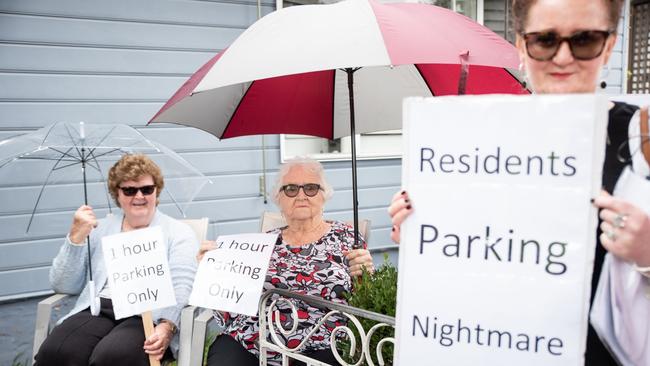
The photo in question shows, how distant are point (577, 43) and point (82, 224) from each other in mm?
2373

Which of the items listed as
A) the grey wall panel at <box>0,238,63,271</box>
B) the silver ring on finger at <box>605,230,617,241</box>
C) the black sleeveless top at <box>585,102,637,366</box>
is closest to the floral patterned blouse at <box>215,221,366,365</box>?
the black sleeveless top at <box>585,102,637,366</box>

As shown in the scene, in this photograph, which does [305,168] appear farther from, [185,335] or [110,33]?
[110,33]

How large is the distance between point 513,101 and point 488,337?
531 millimetres

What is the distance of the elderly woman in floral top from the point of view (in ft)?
7.59

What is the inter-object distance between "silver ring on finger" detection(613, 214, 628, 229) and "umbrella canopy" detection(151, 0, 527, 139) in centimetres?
48

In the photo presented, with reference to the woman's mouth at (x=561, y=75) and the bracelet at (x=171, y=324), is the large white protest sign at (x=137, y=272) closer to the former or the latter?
the bracelet at (x=171, y=324)

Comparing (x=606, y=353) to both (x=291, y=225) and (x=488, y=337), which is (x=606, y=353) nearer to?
(x=488, y=337)

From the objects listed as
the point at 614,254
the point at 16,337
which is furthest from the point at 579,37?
the point at 16,337

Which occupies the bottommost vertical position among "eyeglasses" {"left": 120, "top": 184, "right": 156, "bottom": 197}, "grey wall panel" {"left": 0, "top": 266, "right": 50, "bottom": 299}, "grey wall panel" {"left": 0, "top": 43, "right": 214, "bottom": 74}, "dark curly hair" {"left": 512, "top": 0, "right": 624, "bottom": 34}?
"grey wall panel" {"left": 0, "top": 266, "right": 50, "bottom": 299}

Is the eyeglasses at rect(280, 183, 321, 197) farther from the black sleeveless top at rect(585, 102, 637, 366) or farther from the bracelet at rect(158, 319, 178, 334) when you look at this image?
the black sleeveless top at rect(585, 102, 637, 366)

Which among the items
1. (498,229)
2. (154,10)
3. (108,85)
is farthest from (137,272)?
(154,10)

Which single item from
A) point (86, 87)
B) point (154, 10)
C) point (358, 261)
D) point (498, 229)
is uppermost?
point (154, 10)

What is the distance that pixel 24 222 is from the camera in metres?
3.96

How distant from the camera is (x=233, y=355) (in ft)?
7.64
